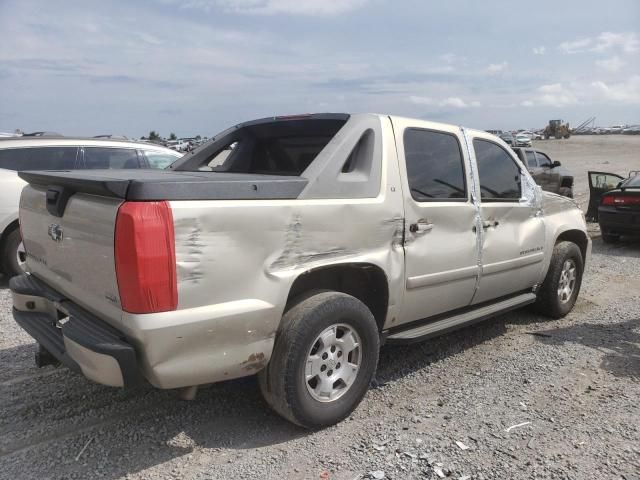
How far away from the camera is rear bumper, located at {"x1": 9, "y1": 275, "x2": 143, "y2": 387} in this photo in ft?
8.10

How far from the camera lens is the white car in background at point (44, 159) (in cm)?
640

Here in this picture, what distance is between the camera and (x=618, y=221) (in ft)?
30.7

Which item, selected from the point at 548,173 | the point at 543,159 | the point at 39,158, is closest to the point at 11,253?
the point at 39,158

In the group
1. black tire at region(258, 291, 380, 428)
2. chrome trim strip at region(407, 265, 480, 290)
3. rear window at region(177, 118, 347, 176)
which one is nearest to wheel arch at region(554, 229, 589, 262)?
chrome trim strip at region(407, 265, 480, 290)

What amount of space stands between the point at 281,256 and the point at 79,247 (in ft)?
3.42

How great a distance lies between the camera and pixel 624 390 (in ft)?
12.5

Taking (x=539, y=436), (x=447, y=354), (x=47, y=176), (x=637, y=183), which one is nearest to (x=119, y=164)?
(x=47, y=176)

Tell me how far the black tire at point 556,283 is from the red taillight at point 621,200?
4617 mm

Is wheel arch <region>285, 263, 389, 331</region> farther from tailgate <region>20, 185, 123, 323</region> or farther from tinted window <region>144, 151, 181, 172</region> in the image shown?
tinted window <region>144, 151, 181, 172</region>

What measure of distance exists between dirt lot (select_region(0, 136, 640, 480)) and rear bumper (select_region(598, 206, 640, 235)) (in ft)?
17.7

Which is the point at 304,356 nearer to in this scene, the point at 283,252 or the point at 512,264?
the point at 283,252

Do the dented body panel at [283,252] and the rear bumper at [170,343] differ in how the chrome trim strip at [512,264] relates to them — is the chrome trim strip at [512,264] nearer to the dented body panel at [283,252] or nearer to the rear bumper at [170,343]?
the dented body panel at [283,252]

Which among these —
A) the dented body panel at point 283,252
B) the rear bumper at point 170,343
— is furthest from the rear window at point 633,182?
the rear bumper at point 170,343

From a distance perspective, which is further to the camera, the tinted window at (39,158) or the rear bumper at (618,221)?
the rear bumper at (618,221)
